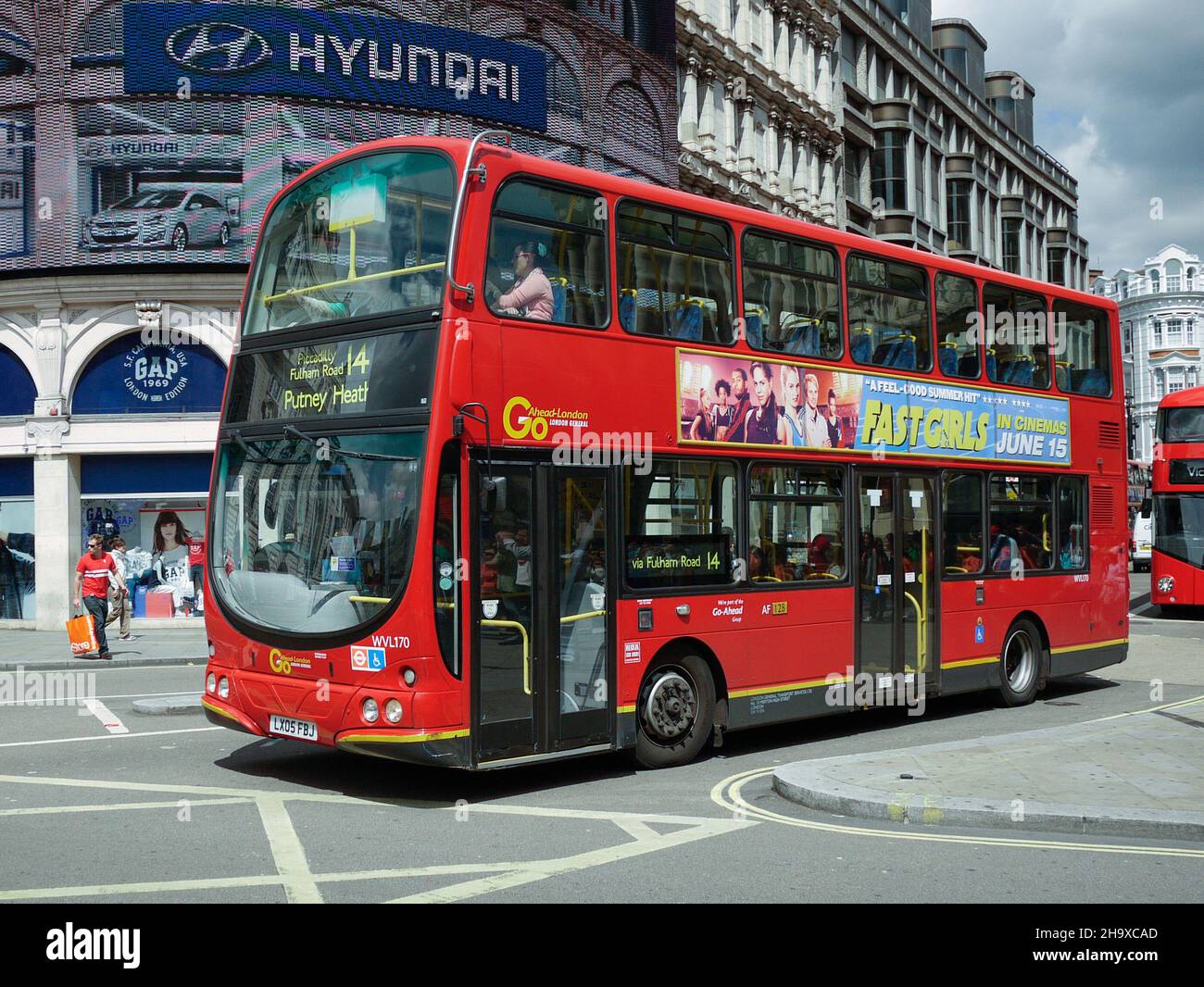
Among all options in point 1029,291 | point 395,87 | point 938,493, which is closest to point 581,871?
point 938,493

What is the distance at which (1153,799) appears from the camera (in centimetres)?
836

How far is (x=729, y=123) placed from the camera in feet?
123

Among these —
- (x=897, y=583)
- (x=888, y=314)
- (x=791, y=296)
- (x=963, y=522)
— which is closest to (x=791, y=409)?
(x=791, y=296)

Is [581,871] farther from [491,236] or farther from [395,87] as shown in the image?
[395,87]

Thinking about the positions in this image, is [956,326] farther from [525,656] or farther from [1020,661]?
[525,656]

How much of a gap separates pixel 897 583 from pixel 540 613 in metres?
4.69

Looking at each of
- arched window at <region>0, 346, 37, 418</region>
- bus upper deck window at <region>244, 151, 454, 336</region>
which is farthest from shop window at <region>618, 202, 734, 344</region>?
arched window at <region>0, 346, 37, 418</region>

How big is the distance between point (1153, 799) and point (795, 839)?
8.08 ft

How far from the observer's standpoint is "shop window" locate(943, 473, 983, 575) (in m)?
13.3

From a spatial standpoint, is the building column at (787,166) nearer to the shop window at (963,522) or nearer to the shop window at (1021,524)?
the shop window at (1021,524)

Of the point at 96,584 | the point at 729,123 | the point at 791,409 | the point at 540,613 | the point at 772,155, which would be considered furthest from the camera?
the point at 772,155

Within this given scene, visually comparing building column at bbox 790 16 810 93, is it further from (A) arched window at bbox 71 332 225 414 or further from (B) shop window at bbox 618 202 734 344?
(B) shop window at bbox 618 202 734 344

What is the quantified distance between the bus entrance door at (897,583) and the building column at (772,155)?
92.0 feet

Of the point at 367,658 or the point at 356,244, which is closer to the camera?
the point at 367,658
